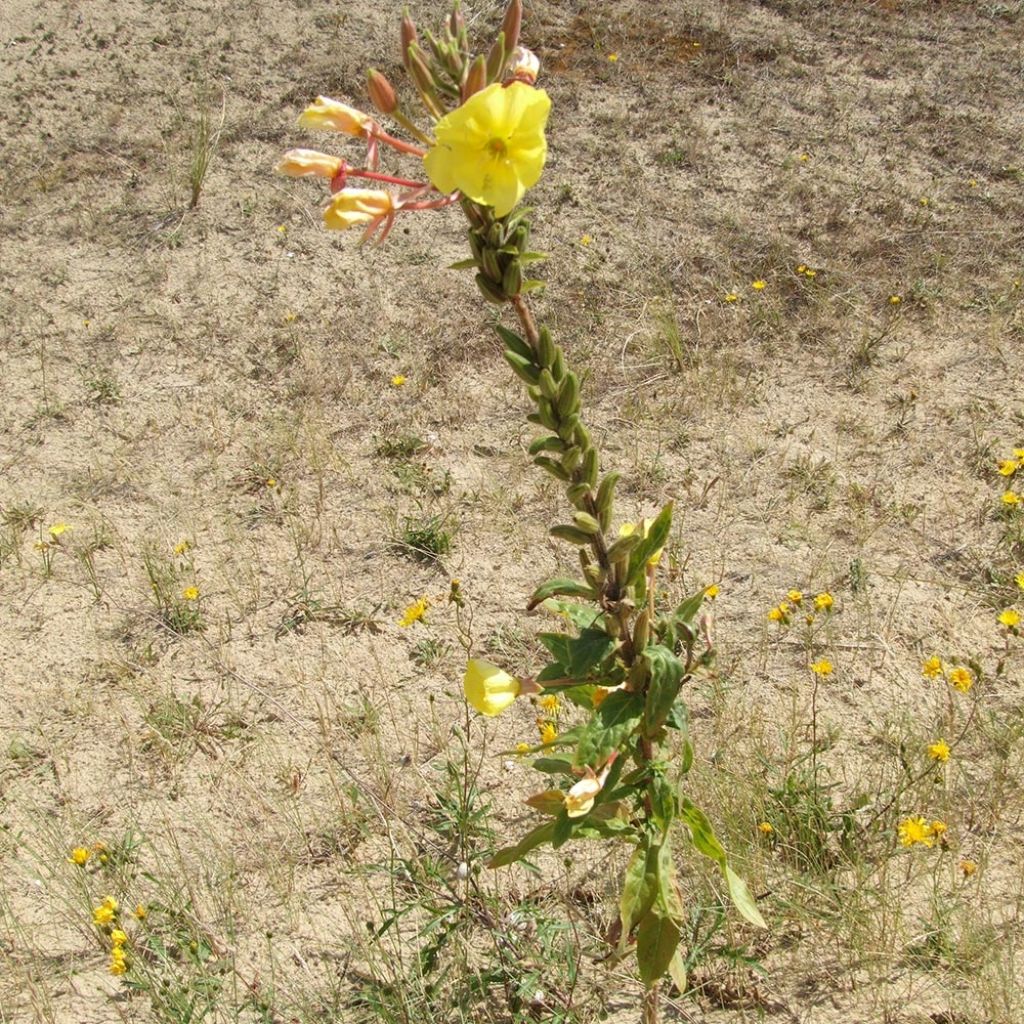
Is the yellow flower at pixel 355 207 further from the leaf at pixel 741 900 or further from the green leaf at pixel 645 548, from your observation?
the leaf at pixel 741 900

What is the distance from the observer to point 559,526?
1.41 m

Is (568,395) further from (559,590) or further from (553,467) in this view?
(559,590)

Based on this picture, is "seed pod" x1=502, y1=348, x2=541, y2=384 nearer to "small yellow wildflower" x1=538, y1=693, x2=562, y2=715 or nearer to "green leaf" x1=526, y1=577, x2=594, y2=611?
"green leaf" x1=526, y1=577, x2=594, y2=611

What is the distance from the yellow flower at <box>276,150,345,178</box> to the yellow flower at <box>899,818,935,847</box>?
177 centimetres

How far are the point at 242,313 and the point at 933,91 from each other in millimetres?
4259

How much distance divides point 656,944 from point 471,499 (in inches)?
84.6

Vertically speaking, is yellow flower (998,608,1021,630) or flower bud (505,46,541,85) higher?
flower bud (505,46,541,85)

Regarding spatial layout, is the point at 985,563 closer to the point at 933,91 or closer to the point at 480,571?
the point at 480,571

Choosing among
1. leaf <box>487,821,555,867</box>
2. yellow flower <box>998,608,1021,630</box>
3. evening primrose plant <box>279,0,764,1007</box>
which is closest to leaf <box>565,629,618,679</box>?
evening primrose plant <box>279,0,764,1007</box>

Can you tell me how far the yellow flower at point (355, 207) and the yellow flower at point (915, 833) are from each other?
5.56 feet

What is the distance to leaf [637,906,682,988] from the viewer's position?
63.1 inches

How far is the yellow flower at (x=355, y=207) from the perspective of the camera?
128 centimetres

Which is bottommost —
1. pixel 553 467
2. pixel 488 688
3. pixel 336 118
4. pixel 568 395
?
pixel 488 688

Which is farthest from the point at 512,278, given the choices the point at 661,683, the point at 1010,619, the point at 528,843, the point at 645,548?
the point at 1010,619
